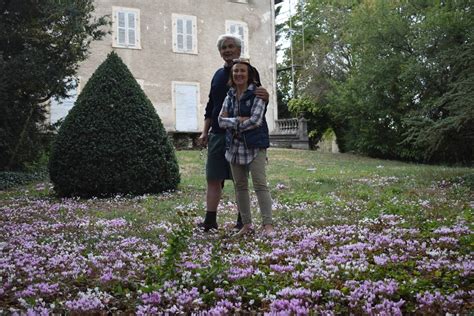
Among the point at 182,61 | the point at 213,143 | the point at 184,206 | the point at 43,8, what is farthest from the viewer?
the point at 182,61

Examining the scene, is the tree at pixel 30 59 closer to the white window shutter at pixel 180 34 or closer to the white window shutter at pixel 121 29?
the white window shutter at pixel 121 29

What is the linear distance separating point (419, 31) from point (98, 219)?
1810 centimetres

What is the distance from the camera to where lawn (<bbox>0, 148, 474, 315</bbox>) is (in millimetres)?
3002

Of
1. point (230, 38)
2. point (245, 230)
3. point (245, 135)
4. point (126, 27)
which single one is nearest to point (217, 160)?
point (245, 135)

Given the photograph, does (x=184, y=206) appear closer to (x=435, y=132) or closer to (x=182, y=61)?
(x=435, y=132)

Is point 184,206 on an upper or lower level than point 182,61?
lower

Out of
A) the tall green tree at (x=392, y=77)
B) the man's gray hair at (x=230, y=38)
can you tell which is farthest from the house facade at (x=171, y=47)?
the man's gray hair at (x=230, y=38)

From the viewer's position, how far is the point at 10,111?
13820mm

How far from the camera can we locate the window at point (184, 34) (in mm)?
25641

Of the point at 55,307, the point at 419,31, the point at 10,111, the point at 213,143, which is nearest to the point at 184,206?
the point at 213,143

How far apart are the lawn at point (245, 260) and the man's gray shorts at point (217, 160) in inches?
26.1

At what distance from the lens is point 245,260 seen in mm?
4090

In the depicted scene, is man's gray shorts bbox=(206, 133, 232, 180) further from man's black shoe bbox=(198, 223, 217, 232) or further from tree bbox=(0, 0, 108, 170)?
tree bbox=(0, 0, 108, 170)

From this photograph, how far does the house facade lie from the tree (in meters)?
8.75
